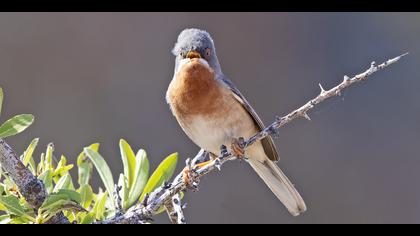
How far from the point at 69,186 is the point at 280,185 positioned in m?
2.09

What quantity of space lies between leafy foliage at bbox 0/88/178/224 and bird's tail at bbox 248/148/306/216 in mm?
1538

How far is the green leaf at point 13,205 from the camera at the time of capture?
2.10 metres

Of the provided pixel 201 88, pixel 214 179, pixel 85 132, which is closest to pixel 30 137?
pixel 85 132

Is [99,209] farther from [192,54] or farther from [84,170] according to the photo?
[192,54]

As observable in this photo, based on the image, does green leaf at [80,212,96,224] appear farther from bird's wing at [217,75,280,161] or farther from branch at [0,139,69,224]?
bird's wing at [217,75,280,161]

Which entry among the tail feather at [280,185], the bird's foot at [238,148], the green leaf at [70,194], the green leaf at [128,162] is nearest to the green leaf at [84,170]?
the green leaf at [128,162]

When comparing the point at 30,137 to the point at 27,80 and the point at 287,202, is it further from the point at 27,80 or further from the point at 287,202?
the point at 287,202

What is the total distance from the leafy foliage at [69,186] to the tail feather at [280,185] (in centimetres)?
153

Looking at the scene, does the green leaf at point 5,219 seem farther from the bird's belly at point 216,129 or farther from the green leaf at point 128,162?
the bird's belly at point 216,129

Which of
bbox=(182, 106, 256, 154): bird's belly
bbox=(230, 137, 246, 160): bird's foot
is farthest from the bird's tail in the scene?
bbox=(230, 137, 246, 160): bird's foot

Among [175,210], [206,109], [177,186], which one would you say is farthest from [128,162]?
[206,109]

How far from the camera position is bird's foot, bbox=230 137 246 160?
3.60 metres

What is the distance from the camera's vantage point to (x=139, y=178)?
2.69 m
